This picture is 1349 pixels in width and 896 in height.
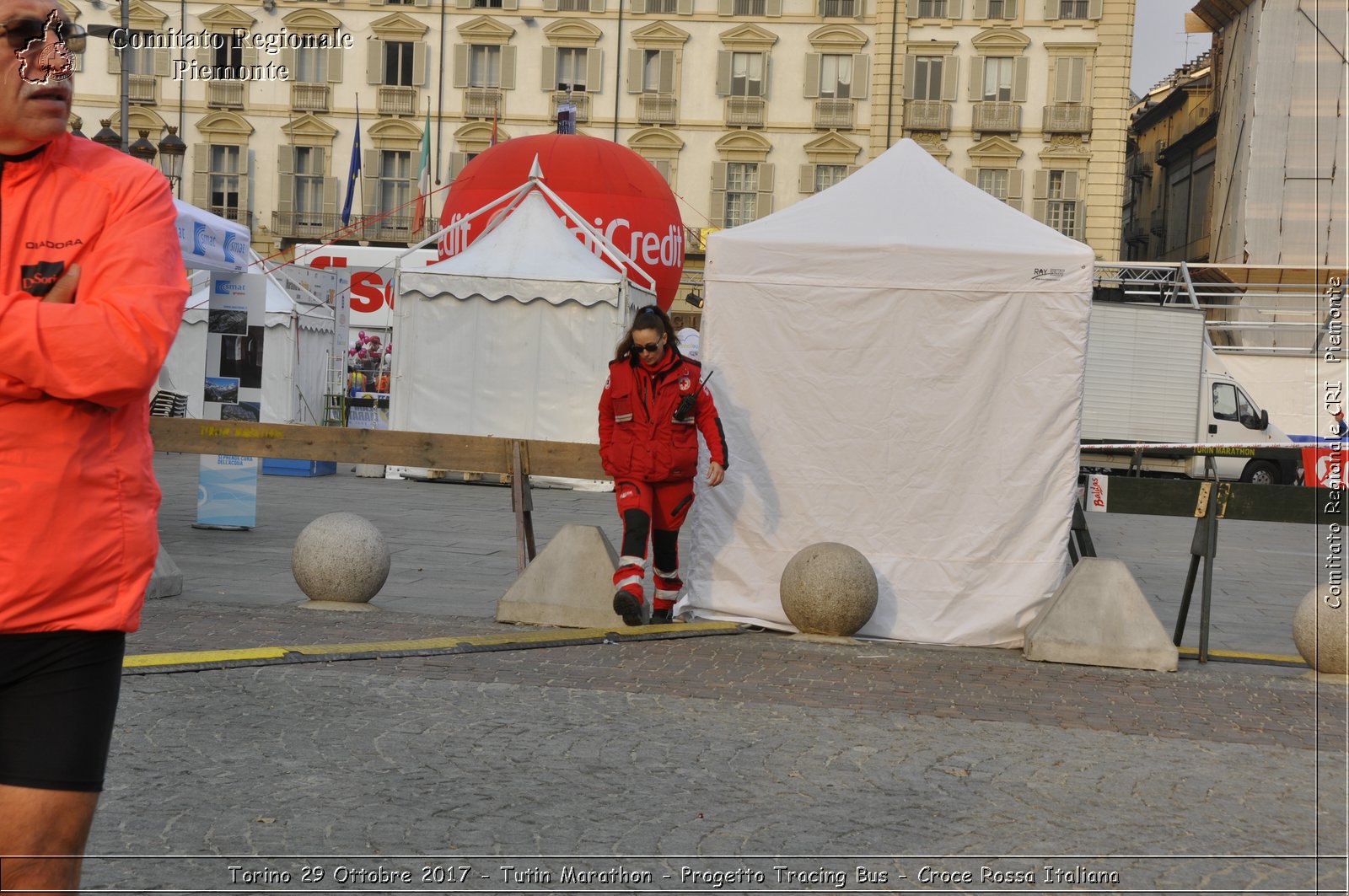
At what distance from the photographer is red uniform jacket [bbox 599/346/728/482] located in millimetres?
8766

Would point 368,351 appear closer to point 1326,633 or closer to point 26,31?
point 1326,633

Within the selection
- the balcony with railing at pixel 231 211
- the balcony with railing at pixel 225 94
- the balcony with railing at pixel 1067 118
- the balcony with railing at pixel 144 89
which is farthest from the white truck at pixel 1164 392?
the balcony with railing at pixel 144 89

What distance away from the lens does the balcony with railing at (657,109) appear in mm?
52094

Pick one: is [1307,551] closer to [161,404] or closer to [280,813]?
[161,404]

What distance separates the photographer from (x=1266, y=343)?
1649 inches

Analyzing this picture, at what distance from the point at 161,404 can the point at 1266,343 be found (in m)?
34.0

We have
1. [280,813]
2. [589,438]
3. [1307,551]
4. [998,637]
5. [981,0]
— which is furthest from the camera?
[981,0]

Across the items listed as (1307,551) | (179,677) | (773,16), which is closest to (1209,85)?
(773,16)

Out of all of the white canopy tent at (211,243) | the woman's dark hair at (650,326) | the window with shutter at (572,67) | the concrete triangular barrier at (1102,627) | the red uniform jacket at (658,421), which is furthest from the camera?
the window with shutter at (572,67)

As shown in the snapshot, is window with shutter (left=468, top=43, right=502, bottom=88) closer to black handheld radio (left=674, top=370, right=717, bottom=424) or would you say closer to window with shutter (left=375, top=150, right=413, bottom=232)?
window with shutter (left=375, top=150, right=413, bottom=232)

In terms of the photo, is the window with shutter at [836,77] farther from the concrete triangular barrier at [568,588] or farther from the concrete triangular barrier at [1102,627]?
the concrete triangular barrier at [1102,627]

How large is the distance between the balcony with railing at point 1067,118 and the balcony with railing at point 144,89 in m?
28.9

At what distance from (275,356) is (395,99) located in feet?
97.5

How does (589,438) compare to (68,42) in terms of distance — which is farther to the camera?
(589,438)
